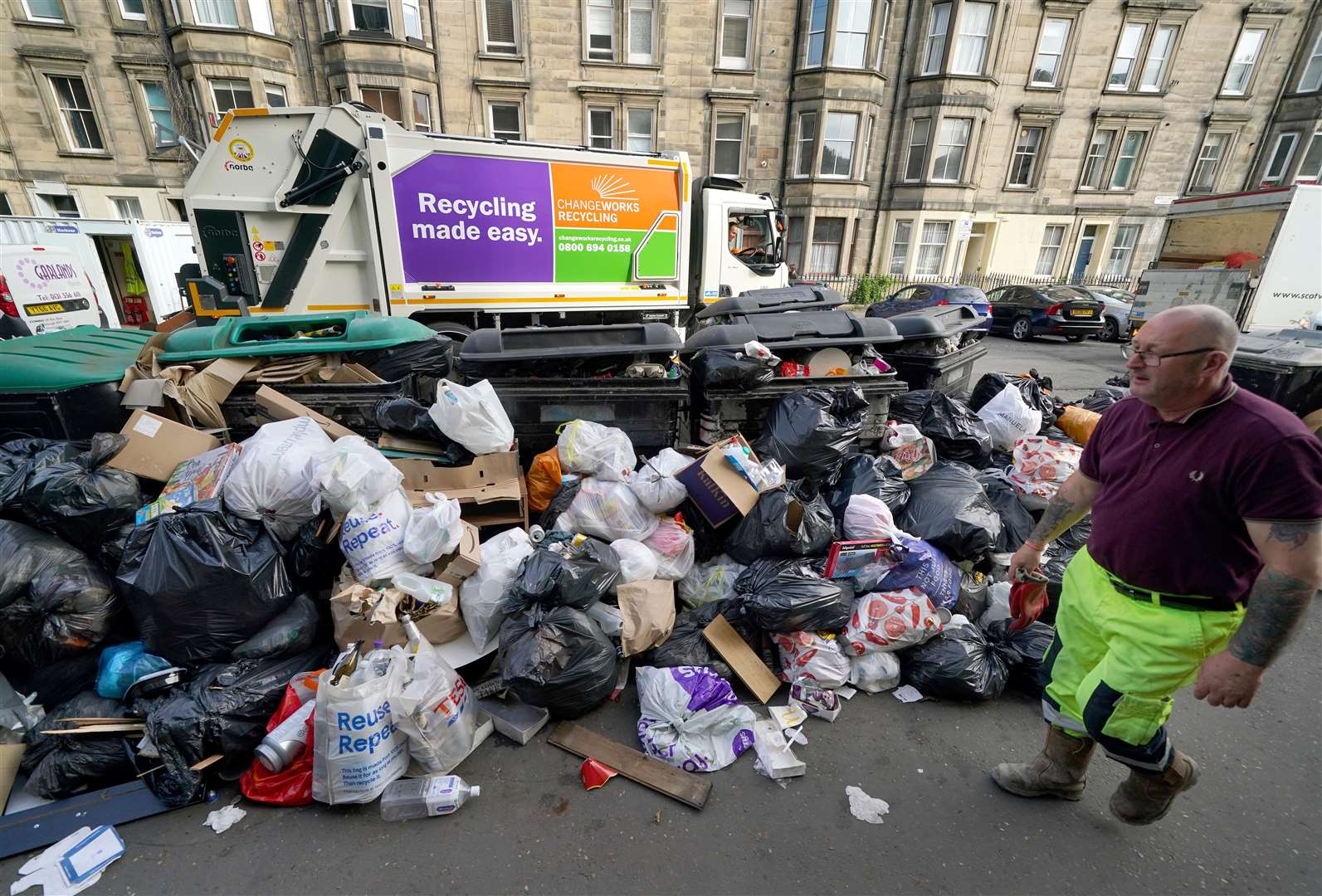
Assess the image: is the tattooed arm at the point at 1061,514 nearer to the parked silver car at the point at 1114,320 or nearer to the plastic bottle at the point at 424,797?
the plastic bottle at the point at 424,797

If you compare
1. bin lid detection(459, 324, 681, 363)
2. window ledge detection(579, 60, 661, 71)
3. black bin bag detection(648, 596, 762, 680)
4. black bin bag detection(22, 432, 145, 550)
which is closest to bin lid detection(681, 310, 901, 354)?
bin lid detection(459, 324, 681, 363)

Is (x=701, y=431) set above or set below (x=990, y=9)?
below

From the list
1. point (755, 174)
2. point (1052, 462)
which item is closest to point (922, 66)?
point (755, 174)

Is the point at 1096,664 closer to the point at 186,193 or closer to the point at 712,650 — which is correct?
the point at 712,650

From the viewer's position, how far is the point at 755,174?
52.0ft

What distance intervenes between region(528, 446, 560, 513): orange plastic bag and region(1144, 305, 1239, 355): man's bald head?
2.64 meters

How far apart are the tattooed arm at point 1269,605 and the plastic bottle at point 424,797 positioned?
2.25 meters

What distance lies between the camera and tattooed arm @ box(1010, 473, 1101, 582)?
77.2 inches

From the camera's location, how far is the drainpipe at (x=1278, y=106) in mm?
16984

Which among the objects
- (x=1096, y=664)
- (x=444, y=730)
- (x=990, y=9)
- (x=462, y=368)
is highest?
(x=990, y=9)

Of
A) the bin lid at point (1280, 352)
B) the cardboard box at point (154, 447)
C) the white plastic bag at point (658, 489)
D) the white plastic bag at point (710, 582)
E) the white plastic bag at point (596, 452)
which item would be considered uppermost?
the bin lid at point (1280, 352)

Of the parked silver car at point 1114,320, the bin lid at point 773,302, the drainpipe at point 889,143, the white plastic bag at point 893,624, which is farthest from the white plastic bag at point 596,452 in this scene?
the drainpipe at point 889,143

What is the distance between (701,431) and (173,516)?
107 inches

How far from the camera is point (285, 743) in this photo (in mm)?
1992
